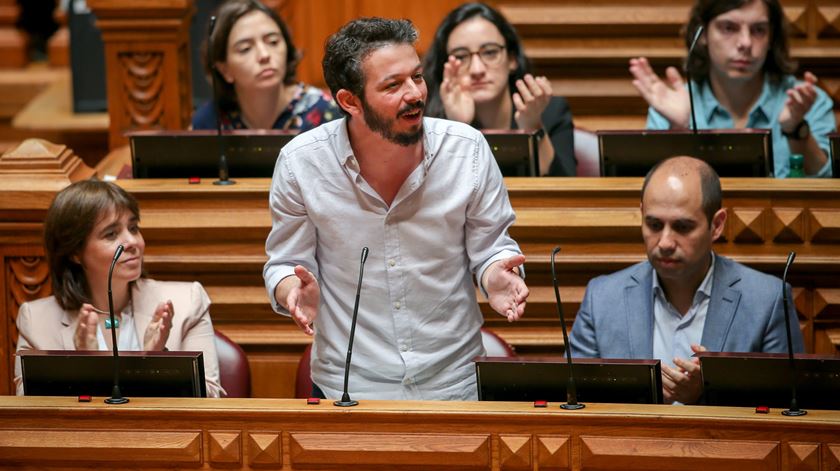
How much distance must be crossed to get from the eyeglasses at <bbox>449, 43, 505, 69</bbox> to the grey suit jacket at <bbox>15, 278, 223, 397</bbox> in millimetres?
1334

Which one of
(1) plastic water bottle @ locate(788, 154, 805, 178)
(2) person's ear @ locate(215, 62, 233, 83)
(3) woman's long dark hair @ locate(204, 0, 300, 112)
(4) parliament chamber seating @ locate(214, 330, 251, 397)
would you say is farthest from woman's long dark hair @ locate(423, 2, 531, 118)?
(4) parliament chamber seating @ locate(214, 330, 251, 397)

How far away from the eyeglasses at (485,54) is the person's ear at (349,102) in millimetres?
1439

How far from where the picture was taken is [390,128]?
8.62 ft

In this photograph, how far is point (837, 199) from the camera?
11.5 ft

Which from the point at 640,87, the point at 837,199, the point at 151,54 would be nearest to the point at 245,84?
the point at 151,54

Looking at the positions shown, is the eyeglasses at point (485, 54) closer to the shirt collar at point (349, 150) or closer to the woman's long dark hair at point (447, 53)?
the woman's long dark hair at point (447, 53)

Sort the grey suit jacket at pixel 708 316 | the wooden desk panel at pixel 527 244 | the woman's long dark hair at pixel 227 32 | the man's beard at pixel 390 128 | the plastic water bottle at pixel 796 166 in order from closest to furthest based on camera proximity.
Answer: the man's beard at pixel 390 128
the grey suit jacket at pixel 708 316
the wooden desk panel at pixel 527 244
the plastic water bottle at pixel 796 166
the woman's long dark hair at pixel 227 32

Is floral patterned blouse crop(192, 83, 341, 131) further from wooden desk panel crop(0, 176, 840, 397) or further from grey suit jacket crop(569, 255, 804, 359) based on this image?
grey suit jacket crop(569, 255, 804, 359)

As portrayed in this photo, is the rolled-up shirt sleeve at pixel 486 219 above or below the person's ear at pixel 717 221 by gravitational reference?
above

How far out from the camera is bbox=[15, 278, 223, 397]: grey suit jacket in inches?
120

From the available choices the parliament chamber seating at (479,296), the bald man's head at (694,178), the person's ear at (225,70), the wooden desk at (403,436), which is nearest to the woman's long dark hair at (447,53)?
the parliament chamber seating at (479,296)

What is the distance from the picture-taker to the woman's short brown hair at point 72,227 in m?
3.07

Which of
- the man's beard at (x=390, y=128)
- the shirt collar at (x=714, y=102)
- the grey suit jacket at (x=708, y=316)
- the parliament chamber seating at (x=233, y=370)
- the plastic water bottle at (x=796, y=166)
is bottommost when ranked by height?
the parliament chamber seating at (x=233, y=370)

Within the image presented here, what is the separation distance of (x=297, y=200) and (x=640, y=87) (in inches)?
66.7
